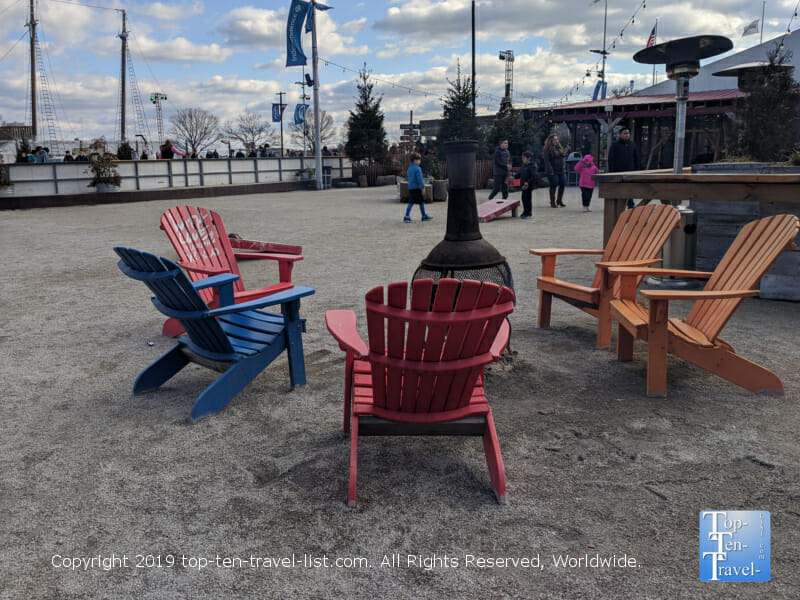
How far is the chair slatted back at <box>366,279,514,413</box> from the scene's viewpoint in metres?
2.67

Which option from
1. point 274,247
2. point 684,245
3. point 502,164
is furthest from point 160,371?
point 502,164

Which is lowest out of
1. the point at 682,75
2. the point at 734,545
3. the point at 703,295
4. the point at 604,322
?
the point at 734,545

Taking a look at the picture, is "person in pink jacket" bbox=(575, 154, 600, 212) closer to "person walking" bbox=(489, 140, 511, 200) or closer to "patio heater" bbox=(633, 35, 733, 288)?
"person walking" bbox=(489, 140, 511, 200)

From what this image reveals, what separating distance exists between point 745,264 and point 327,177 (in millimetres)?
26860

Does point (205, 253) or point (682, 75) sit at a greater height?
point (682, 75)

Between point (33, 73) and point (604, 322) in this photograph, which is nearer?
point (604, 322)

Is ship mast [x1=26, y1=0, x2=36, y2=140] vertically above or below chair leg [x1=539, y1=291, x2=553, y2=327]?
above

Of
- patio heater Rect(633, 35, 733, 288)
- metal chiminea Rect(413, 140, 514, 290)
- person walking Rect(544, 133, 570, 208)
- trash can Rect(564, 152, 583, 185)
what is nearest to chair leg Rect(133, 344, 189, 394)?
metal chiminea Rect(413, 140, 514, 290)

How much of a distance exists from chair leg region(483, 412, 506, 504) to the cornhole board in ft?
35.3

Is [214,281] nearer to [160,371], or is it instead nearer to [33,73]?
[160,371]

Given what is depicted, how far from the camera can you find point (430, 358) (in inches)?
110

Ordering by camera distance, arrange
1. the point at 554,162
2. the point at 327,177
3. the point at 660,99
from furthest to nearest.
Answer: the point at 327,177, the point at 660,99, the point at 554,162

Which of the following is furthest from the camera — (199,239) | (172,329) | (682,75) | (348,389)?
(682,75)

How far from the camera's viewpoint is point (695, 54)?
22.0 ft
